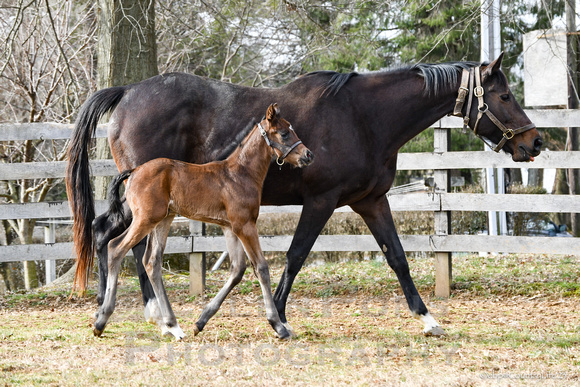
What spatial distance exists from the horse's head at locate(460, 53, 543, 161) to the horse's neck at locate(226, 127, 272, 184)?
182 cm

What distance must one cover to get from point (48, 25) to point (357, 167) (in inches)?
314

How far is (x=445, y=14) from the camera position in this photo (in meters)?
14.6

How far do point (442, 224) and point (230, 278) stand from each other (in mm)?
3134

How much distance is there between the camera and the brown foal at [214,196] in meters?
4.66

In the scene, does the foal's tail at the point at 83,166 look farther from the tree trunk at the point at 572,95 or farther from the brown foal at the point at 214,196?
the tree trunk at the point at 572,95

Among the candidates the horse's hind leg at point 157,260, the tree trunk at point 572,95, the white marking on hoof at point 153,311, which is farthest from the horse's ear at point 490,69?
the tree trunk at point 572,95

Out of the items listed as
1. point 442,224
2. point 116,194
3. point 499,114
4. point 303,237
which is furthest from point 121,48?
point 499,114

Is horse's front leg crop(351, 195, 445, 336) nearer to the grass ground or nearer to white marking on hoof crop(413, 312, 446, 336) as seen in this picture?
white marking on hoof crop(413, 312, 446, 336)

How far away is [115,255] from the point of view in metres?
4.71

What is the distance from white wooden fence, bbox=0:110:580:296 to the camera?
6.77 metres

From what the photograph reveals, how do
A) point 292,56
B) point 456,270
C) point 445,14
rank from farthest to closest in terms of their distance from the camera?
point 292,56, point 445,14, point 456,270

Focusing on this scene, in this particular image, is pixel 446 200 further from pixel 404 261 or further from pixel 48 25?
pixel 48 25

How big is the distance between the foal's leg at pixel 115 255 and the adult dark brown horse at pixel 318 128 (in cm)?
55

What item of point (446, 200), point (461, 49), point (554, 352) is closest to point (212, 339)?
point (554, 352)
